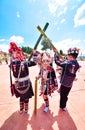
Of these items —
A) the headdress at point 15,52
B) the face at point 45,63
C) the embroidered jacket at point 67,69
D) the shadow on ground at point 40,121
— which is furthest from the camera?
the face at point 45,63

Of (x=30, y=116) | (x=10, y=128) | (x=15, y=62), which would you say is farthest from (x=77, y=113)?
(x=15, y=62)

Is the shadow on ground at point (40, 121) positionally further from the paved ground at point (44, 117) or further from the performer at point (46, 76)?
the performer at point (46, 76)

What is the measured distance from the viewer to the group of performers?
8.93 feet

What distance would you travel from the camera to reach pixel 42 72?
121 inches

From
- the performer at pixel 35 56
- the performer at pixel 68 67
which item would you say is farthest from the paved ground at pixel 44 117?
the performer at pixel 35 56

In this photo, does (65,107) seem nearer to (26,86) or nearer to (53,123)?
(53,123)

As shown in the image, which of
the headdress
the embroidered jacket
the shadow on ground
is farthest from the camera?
the embroidered jacket

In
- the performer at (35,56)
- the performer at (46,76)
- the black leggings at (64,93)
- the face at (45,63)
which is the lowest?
the black leggings at (64,93)

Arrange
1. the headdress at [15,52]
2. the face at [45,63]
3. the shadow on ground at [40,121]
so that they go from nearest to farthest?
1. the shadow on ground at [40,121]
2. the headdress at [15,52]
3. the face at [45,63]

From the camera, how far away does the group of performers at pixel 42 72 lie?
107 inches

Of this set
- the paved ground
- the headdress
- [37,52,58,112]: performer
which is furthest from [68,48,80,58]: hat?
the paved ground

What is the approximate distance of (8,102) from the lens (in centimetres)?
364

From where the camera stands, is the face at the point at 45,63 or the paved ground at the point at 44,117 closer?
the paved ground at the point at 44,117

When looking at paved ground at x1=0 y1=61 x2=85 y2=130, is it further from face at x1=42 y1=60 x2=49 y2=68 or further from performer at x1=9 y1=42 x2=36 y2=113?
face at x1=42 y1=60 x2=49 y2=68
